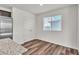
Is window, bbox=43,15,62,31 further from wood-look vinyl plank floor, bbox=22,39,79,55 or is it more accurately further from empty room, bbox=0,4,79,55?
wood-look vinyl plank floor, bbox=22,39,79,55

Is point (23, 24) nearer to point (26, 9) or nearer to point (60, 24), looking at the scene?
point (26, 9)

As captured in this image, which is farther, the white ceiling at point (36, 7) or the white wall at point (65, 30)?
the white wall at point (65, 30)

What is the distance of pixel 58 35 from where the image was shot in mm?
1125

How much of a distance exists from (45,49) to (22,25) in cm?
44

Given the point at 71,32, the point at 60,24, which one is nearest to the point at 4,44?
the point at 60,24

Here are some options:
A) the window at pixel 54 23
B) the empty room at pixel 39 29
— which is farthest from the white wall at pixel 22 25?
the window at pixel 54 23

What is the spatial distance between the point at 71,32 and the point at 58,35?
0.56ft

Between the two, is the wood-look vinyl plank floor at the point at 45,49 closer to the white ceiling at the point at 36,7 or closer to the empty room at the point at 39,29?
the empty room at the point at 39,29

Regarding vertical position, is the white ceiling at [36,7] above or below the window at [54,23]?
above

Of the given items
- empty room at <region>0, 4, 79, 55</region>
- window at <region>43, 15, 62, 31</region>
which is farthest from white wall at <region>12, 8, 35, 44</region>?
window at <region>43, 15, 62, 31</region>

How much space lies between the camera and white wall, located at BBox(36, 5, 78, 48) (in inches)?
42.4

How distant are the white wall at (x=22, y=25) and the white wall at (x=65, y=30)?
0.31 ft

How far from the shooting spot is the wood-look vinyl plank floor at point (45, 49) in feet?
3.36

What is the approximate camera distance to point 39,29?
115 cm
